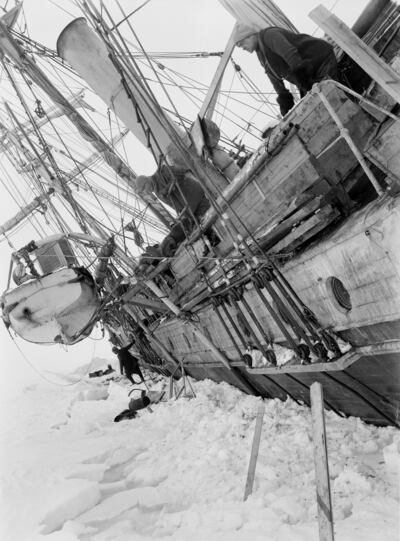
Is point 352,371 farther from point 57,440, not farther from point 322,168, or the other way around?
point 57,440

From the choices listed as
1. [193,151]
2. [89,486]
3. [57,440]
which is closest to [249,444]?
[89,486]

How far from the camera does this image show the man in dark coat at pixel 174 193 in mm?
6945

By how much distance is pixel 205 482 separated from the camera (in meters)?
4.49

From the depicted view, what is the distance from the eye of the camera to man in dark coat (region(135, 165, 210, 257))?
695cm

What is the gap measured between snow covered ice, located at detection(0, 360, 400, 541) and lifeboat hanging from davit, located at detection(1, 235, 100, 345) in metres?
2.39

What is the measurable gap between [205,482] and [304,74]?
487 centimetres

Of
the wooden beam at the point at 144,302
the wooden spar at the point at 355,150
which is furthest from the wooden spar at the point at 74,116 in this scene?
the wooden spar at the point at 355,150

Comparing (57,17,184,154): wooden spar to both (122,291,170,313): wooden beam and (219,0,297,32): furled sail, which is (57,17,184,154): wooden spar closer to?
(219,0,297,32): furled sail

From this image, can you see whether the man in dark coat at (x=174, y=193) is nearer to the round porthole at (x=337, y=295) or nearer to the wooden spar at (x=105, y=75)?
the wooden spar at (x=105, y=75)

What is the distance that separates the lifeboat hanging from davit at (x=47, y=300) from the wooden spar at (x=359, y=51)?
6814mm

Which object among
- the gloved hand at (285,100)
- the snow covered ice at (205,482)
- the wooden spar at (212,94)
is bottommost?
the snow covered ice at (205,482)

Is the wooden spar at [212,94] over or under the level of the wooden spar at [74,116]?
under

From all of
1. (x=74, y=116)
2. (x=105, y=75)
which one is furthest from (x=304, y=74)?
(x=74, y=116)

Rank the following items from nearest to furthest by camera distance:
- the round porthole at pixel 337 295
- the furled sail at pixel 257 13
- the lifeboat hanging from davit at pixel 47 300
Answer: the round porthole at pixel 337 295 → the furled sail at pixel 257 13 → the lifeboat hanging from davit at pixel 47 300
